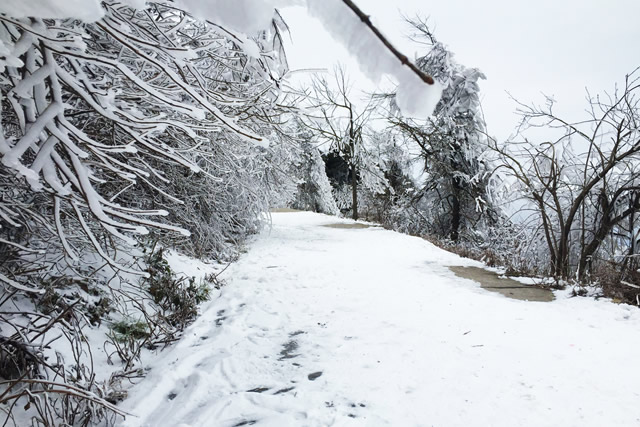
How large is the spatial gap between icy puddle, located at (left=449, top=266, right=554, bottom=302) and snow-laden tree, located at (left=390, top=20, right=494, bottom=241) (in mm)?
5295

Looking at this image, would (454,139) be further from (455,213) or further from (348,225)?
(348,225)

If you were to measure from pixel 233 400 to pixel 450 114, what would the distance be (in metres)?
10.7

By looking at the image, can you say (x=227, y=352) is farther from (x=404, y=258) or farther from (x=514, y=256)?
(x=514, y=256)

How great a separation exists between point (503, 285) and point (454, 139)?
7202mm

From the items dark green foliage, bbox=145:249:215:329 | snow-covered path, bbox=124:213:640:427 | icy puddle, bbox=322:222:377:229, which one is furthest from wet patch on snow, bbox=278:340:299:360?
icy puddle, bbox=322:222:377:229

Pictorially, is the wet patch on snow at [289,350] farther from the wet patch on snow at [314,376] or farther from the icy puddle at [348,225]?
the icy puddle at [348,225]

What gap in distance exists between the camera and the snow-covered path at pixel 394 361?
2.38 m

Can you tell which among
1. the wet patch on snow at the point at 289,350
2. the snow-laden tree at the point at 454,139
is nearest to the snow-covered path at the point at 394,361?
the wet patch on snow at the point at 289,350

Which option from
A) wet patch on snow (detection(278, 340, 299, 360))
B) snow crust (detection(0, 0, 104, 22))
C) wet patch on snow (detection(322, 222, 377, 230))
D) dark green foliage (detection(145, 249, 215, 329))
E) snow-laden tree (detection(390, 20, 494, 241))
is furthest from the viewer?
wet patch on snow (detection(322, 222, 377, 230))

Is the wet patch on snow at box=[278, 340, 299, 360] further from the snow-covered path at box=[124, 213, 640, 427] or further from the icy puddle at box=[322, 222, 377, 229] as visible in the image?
the icy puddle at box=[322, 222, 377, 229]

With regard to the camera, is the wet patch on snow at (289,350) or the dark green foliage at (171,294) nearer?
the wet patch on snow at (289,350)

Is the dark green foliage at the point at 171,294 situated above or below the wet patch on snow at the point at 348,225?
below

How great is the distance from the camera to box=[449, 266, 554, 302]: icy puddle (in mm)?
4754

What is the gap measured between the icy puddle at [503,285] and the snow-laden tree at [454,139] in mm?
5295
